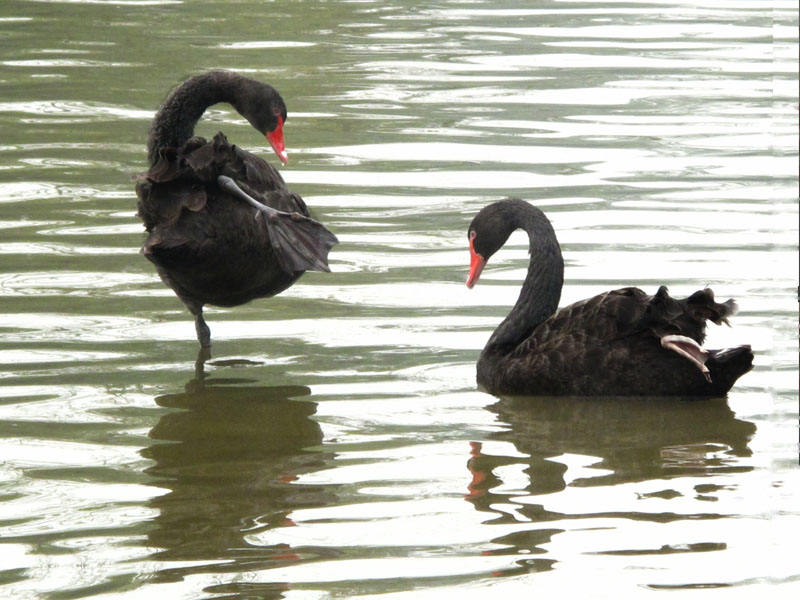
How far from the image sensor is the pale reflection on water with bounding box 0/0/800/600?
3.87 metres

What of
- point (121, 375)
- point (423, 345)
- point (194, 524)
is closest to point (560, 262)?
point (423, 345)

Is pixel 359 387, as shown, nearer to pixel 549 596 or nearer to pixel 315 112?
pixel 549 596

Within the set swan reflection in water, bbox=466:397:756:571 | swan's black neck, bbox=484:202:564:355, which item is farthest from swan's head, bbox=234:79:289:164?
swan reflection in water, bbox=466:397:756:571

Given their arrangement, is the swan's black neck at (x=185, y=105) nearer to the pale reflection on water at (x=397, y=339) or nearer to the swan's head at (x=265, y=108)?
the swan's head at (x=265, y=108)

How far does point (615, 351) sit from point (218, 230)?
1.50 m

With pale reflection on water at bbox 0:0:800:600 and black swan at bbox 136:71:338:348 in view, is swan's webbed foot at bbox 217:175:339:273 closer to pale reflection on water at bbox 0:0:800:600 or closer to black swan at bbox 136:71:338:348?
black swan at bbox 136:71:338:348

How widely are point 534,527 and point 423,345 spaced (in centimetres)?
191

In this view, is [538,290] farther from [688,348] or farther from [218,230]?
[218,230]

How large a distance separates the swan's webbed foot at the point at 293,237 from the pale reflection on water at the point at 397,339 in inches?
18.5

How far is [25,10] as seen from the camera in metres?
12.9

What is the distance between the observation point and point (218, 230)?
5.52 m

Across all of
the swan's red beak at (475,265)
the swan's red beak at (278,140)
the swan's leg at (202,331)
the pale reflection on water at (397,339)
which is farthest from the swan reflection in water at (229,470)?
the swan's red beak at (278,140)

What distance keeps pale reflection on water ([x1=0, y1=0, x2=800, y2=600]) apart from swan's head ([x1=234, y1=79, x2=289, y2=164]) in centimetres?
74

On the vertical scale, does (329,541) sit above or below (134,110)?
below
